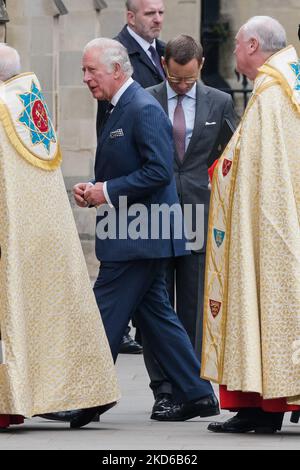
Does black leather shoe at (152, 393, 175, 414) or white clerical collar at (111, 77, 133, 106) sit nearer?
white clerical collar at (111, 77, 133, 106)

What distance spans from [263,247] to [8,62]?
4.72 feet

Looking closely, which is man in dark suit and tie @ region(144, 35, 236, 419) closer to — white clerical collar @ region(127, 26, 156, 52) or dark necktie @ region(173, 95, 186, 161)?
dark necktie @ region(173, 95, 186, 161)

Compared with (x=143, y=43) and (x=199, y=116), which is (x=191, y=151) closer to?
(x=199, y=116)

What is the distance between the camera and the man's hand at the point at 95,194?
29.9ft

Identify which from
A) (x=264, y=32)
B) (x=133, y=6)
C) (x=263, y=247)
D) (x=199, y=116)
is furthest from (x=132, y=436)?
(x=133, y=6)

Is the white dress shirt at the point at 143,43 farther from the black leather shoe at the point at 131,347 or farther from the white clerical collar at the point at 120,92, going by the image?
the white clerical collar at the point at 120,92

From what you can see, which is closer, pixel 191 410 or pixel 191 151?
pixel 191 410

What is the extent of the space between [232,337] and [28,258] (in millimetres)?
986

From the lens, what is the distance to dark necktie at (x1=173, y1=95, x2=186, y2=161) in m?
10.5

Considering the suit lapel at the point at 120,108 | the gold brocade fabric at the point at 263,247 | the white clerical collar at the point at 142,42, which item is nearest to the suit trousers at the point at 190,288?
the suit lapel at the point at 120,108

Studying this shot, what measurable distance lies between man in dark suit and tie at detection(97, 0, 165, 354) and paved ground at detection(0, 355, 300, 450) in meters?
2.47

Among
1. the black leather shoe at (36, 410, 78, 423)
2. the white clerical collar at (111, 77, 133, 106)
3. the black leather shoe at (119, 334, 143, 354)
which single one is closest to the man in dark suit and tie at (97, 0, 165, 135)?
the black leather shoe at (119, 334, 143, 354)

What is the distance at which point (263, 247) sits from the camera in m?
8.47

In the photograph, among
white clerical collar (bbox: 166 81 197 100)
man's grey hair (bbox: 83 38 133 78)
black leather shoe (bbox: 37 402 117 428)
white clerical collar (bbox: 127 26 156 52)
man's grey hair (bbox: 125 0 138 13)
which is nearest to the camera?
black leather shoe (bbox: 37 402 117 428)
